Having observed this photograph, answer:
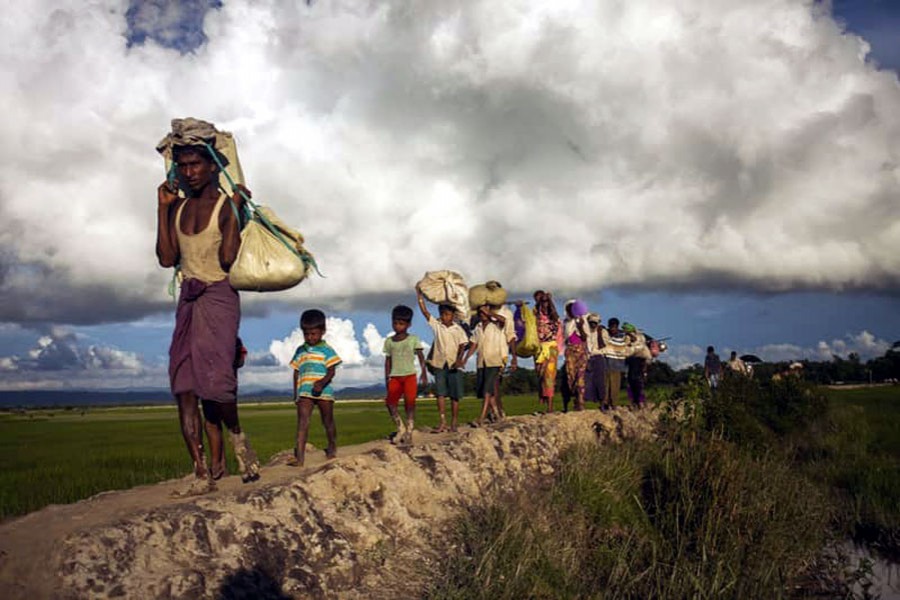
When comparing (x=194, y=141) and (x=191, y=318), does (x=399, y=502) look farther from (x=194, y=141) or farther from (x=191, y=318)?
(x=194, y=141)

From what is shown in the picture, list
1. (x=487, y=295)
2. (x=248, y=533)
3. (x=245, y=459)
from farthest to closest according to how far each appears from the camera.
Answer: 1. (x=487, y=295)
2. (x=245, y=459)
3. (x=248, y=533)

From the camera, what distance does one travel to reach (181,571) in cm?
337

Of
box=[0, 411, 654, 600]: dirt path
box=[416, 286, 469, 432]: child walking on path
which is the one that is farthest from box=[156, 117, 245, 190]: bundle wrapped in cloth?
box=[416, 286, 469, 432]: child walking on path

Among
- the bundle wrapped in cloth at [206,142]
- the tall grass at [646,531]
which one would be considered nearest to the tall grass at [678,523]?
the tall grass at [646,531]

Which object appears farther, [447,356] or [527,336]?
[527,336]

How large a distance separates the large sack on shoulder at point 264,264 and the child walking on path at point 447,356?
170 inches

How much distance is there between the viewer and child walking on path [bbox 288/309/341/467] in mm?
6184

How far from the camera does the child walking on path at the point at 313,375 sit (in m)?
6.18

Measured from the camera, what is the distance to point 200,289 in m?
4.73

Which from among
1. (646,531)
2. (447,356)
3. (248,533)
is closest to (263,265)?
(248,533)

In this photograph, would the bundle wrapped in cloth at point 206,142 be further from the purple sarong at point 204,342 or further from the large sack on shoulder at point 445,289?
the large sack on shoulder at point 445,289

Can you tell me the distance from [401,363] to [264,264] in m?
3.41

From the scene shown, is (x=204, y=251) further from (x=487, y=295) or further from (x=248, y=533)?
(x=487, y=295)

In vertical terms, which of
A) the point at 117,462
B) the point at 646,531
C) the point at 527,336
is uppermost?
the point at 527,336
